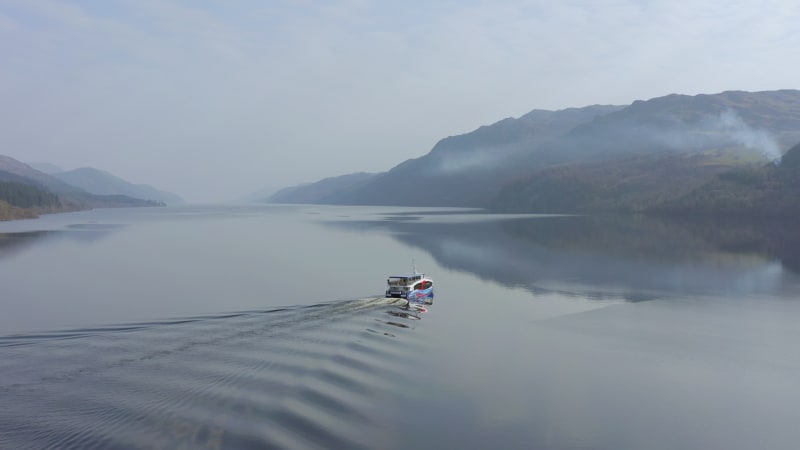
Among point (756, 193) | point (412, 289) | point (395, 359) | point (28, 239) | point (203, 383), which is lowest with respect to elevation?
point (395, 359)

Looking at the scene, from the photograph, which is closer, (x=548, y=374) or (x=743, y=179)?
(x=548, y=374)

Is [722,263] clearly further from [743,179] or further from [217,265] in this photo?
[743,179]

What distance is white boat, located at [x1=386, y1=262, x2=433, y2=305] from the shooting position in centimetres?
5159

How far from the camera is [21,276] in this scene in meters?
65.6

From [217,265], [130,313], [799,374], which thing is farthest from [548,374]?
[217,265]

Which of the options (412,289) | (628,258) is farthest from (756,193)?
(412,289)

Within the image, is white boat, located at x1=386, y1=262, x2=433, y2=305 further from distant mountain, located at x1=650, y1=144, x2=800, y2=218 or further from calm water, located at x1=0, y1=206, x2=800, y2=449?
distant mountain, located at x1=650, y1=144, x2=800, y2=218

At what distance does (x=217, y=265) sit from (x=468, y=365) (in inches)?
2185

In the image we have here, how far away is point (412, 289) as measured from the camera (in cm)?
5175

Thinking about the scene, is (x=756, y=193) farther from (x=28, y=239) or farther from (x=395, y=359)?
(x=28, y=239)

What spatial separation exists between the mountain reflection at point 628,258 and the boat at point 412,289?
13.4 meters

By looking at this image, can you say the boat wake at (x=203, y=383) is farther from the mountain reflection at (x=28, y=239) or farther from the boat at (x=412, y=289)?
the mountain reflection at (x=28, y=239)

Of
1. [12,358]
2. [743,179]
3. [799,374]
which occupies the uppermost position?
[743,179]

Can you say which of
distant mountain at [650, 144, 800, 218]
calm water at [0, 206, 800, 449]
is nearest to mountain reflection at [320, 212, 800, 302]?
calm water at [0, 206, 800, 449]
